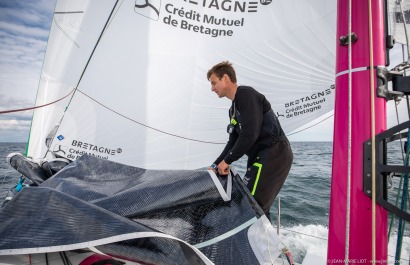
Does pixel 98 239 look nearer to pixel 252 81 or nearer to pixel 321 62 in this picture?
pixel 252 81

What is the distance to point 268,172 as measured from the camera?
162 cm

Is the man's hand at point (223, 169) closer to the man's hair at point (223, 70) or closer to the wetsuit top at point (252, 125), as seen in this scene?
the wetsuit top at point (252, 125)

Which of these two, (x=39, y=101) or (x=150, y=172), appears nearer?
(x=150, y=172)

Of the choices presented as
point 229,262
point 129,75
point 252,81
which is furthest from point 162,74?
point 229,262

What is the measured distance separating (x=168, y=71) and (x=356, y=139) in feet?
7.88

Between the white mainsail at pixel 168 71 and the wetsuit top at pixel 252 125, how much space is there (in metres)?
1.35

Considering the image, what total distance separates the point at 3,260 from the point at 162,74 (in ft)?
8.04

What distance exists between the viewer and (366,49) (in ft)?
3.08

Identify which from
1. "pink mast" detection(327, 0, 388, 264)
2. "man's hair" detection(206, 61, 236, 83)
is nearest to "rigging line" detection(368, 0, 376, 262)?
"pink mast" detection(327, 0, 388, 264)

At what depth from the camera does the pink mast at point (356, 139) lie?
877mm

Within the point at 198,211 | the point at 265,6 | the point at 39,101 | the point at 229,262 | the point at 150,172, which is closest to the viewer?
the point at 229,262

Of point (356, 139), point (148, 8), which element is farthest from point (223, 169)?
point (148, 8)

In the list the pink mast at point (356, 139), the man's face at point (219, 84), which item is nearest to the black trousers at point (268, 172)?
the man's face at point (219, 84)

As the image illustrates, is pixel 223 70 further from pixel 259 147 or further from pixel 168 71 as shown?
pixel 168 71
